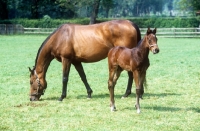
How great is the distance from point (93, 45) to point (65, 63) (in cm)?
86

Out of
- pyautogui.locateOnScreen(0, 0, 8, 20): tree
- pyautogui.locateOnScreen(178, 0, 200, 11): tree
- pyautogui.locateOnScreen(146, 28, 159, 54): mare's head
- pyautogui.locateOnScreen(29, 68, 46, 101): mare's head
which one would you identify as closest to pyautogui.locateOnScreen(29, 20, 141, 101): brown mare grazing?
pyautogui.locateOnScreen(29, 68, 46, 101): mare's head

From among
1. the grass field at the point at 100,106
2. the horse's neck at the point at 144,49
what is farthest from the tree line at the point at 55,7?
the horse's neck at the point at 144,49

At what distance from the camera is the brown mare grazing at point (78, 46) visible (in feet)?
36.3

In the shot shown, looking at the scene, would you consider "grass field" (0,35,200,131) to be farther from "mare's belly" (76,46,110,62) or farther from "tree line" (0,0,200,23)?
"tree line" (0,0,200,23)

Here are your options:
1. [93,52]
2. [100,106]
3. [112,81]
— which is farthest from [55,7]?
[112,81]

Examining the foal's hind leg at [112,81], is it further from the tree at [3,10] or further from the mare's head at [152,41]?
the tree at [3,10]

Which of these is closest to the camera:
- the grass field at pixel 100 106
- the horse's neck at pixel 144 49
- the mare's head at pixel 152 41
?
the grass field at pixel 100 106

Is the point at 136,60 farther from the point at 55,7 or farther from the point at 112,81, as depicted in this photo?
the point at 55,7

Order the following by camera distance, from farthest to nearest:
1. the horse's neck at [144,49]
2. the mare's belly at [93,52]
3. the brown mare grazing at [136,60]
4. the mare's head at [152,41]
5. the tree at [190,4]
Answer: the tree at [190,4]
the mare's belly at [93,52]
the horse's neck at [144,49]
the brown mare grazing at [136,60]
the mare's head at [152,41]

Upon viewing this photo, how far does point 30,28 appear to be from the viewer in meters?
47.2

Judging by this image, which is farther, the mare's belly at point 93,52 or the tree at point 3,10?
the tree at point 3,10

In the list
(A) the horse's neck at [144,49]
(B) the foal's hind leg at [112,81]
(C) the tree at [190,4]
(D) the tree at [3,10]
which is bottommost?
(D) the tree at [3,10]

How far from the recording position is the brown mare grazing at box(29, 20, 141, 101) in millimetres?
11062

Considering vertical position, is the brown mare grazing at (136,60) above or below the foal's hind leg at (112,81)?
above
